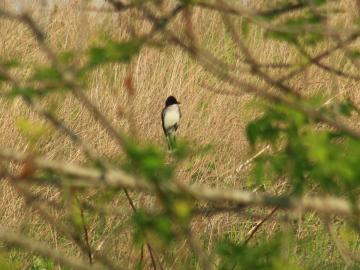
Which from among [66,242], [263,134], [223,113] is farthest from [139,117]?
[263,134]

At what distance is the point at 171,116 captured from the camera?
6.39 meters

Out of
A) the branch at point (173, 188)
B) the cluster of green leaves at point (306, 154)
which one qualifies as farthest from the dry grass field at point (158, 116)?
the branch at point (173, 188)

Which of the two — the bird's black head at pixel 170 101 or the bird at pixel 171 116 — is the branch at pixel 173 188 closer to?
the bird at pixel 171 116

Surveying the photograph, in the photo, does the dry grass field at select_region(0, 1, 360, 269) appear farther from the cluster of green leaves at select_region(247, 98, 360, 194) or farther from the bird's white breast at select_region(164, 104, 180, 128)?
the cluster of green leaves at select_region(247, 98, 360, 194)

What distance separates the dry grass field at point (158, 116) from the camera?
5266 millimetres

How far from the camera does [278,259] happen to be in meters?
2.02

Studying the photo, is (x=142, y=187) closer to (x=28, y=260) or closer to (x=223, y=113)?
(x=28, y=260)

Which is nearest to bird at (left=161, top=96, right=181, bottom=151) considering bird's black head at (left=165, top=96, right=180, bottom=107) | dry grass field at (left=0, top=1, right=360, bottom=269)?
bird's black head at (left=165, top=96, right=180, bottom=107)

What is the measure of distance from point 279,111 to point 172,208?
0.95ft

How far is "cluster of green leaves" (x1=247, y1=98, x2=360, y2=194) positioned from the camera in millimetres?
1874

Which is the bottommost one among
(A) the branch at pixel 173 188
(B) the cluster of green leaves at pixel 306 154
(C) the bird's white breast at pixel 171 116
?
(A) the branch at pixel 173 188

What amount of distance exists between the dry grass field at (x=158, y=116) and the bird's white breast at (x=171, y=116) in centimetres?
13

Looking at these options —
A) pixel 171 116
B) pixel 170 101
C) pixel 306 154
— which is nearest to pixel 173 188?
pixel 306 154

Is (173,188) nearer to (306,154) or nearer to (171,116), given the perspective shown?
(306,154)
